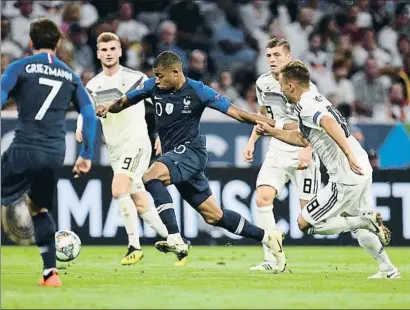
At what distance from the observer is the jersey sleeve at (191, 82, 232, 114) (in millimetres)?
10211

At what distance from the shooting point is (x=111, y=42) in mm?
12344

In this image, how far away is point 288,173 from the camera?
11523mm

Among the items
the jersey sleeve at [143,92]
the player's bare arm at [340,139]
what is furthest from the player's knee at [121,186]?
the player's bare arm at [340,139]

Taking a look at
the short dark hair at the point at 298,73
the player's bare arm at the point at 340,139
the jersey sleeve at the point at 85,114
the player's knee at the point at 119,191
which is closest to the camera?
the jersey sleeve at the point at 85,114

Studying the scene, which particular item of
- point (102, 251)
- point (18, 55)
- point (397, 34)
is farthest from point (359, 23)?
point (102, 251)

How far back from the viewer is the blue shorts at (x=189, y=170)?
10.3 meters

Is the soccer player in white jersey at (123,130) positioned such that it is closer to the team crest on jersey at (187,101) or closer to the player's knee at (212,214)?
the player's knee at (212,214)

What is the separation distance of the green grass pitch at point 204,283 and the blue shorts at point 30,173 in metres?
0.72

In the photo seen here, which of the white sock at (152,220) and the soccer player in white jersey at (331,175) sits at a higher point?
the soccer player in white jersey at (331,175)

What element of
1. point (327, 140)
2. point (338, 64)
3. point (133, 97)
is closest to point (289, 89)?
point (327, 140)

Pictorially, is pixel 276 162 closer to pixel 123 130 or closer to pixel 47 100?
pixel 123 130

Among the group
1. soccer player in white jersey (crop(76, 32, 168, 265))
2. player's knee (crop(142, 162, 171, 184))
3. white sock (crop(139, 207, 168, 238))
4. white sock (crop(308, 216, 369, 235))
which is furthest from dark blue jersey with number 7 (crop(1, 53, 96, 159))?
white sock (crop(139, 207, 168, 238))

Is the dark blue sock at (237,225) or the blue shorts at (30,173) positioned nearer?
the blue shorts at (30,173)

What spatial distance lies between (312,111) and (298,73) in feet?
1.29
